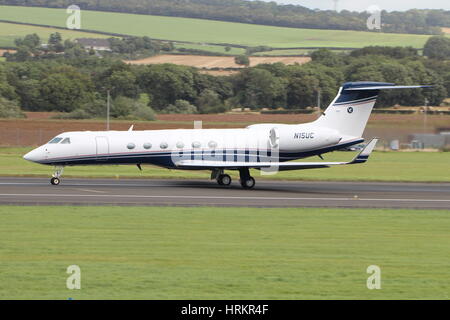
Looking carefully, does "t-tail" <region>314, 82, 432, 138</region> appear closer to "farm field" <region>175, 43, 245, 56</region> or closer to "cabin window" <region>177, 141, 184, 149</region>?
"cabin window" <region>177, 141, 184, 149</region>

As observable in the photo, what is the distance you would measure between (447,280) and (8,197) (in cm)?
1916

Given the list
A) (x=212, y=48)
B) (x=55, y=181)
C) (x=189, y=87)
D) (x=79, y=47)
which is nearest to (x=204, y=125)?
(x=189, y=87)

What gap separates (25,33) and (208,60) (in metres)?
52.2

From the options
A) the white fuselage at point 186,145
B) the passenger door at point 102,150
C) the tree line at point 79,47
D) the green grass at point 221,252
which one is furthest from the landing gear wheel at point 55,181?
the tree line at point 79,47

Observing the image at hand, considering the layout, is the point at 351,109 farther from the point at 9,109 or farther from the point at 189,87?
the point at 189,87

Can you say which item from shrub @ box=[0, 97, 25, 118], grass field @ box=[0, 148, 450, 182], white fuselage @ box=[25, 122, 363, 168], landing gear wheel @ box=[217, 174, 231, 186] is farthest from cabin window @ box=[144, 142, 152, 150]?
shrub @ box=[0, 97, 25, 118]

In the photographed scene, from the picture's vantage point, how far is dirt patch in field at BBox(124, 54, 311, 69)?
13500cm

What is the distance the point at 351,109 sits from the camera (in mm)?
40469

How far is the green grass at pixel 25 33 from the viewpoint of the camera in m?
174

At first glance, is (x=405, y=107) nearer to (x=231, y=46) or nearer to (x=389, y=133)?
(x=389, y=133)

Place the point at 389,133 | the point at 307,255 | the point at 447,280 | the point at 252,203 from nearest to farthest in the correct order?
the point at 447,280, the point at 307,255, the point at 252,203, the point at 389,133

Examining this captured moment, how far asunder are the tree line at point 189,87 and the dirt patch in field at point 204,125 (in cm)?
739

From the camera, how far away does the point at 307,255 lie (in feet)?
65.7
